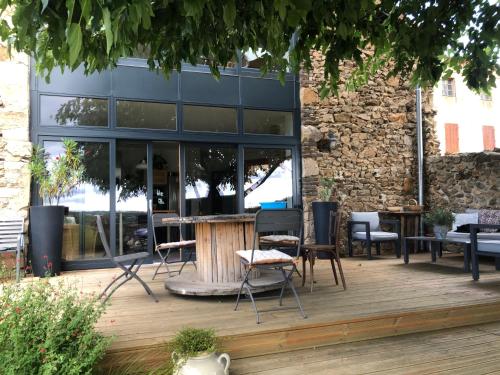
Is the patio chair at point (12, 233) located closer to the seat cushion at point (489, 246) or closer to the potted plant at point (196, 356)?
the potted plant at point (196, 356)

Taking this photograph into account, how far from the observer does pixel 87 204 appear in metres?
6.12

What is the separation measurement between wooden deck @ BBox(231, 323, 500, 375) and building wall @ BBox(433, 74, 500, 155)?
50.2ft

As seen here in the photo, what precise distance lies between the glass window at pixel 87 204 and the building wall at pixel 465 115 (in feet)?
48.6

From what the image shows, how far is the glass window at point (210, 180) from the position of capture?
6.76 metres

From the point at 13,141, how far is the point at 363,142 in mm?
5918

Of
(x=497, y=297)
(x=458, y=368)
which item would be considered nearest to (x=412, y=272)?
(x=497, y=297)

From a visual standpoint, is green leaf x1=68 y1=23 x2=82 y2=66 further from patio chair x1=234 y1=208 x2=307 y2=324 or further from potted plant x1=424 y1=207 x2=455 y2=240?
potted plant x1=424 y1=207 x2=455 y2=240

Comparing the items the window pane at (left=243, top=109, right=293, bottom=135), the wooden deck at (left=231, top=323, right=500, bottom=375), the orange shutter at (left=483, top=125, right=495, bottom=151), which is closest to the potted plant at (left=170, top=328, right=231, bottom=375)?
the wooden deck at (left=231, top=323, right=500, bottom=375)

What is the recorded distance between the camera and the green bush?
1996 mm

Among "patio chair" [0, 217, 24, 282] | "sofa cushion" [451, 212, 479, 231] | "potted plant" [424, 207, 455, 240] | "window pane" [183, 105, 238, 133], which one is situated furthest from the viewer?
"window pane" [183, 105, 238, 133]

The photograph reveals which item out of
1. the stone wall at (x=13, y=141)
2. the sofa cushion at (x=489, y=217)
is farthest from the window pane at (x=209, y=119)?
the sofa cushion at (x=489, y=217)

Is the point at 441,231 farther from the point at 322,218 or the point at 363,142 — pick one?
the point at 363,142

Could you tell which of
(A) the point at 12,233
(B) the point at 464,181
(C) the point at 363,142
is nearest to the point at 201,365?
(A) the point at 12,233

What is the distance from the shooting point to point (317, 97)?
7426mm
